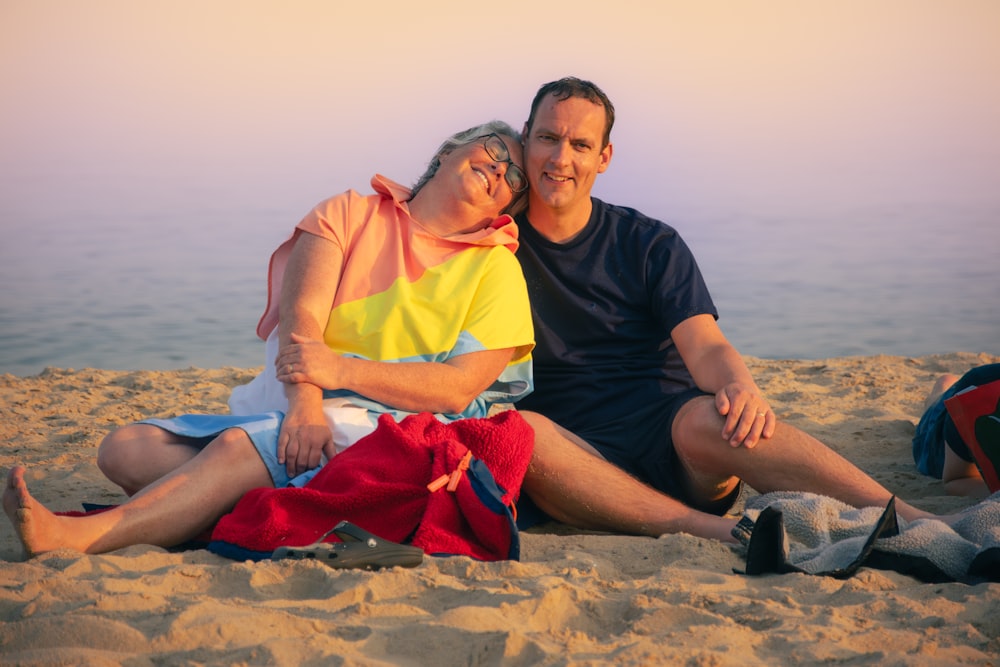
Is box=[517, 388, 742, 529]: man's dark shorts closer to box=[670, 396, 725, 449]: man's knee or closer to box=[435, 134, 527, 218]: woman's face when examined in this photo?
box=[670, 396, 725, 449]: man's knee

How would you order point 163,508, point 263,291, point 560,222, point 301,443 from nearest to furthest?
point 163,508 < point 301,443 < point 560,222 < point 263,291

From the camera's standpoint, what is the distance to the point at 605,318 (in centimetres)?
355

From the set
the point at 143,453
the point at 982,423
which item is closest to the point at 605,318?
the point at 982,423

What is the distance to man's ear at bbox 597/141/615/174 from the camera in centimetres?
370

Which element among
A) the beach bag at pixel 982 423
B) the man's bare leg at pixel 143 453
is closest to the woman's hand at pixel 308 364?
the man's bare leg at pixel 143 453

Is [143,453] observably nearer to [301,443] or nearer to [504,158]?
[301,443]

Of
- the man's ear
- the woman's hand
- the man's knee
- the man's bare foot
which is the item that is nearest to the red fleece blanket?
the woman's hand

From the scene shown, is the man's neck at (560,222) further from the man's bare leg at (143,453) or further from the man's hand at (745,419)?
the man's bare leg at (143,453)

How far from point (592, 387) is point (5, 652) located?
6.92 ft

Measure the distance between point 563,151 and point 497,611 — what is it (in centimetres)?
180

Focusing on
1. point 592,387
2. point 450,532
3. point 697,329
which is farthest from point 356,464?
point 697,329

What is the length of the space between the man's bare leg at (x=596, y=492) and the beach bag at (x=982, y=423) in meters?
0.98

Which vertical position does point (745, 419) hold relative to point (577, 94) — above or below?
below

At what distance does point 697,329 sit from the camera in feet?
11.2
